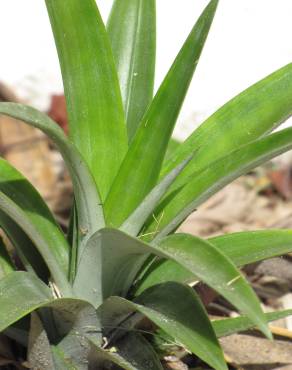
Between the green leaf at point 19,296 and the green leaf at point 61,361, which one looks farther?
the green leaf at point 61,361

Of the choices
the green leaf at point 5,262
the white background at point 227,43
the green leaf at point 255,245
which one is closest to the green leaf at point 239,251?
the green leaf at point 255,245

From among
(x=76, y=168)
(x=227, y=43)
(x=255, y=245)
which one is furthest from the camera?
(x=227, y=43)

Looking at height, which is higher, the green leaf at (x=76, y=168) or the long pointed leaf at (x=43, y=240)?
the green leaf at (x=76, y=168)

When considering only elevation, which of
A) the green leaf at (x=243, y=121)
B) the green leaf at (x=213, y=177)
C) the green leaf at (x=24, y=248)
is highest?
the green leaf at (x=243, y=121)

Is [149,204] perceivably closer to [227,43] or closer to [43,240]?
[43,240]

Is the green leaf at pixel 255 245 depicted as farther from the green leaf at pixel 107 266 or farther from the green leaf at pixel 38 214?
the green leaf at pixel 38 214

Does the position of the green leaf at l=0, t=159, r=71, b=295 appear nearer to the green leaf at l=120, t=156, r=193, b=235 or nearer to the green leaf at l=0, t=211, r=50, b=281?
the green leaf at l=0, t=211, r=50, b=281

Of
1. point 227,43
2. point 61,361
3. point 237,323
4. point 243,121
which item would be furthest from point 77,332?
point 227,43

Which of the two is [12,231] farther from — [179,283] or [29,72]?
[29,72]
